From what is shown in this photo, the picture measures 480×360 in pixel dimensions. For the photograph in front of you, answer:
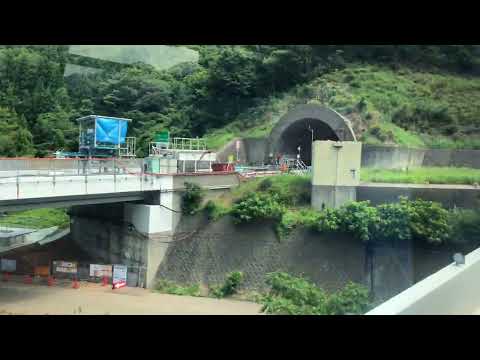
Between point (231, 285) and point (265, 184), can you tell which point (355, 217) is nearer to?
point (231, 285)

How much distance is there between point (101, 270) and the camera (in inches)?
755

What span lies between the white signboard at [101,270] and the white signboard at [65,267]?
3.00 feet

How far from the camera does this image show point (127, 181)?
18.7 m

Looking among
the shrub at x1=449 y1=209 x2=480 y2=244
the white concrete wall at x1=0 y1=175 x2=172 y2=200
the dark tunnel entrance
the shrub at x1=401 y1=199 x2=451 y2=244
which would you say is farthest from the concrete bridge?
the shrub at x1=449 y1=209 x2=480 y2=244

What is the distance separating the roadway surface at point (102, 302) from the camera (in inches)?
607

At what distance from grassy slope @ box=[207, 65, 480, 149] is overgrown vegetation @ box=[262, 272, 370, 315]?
14592mm

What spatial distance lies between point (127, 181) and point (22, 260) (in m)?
6.95

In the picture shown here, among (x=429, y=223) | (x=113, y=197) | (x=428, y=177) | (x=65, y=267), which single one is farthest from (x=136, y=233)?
(x=428, y=177)

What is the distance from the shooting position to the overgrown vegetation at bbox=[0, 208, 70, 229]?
29500 millimetres

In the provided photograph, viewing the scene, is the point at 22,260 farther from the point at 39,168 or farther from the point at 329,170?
the point at 329,170

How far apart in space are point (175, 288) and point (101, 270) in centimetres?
323

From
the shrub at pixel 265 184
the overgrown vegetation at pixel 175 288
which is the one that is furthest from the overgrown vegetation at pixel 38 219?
the shrub at pixel 265 184

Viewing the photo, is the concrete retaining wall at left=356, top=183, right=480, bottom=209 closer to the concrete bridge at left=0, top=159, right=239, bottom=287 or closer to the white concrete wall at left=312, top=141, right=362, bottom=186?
the white concrete wall at left=312, top=141, right=362, bottom=186

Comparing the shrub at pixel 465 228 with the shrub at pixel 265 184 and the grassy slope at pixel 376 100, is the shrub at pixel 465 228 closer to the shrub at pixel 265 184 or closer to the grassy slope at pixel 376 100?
the shrub at pixel 265 184
